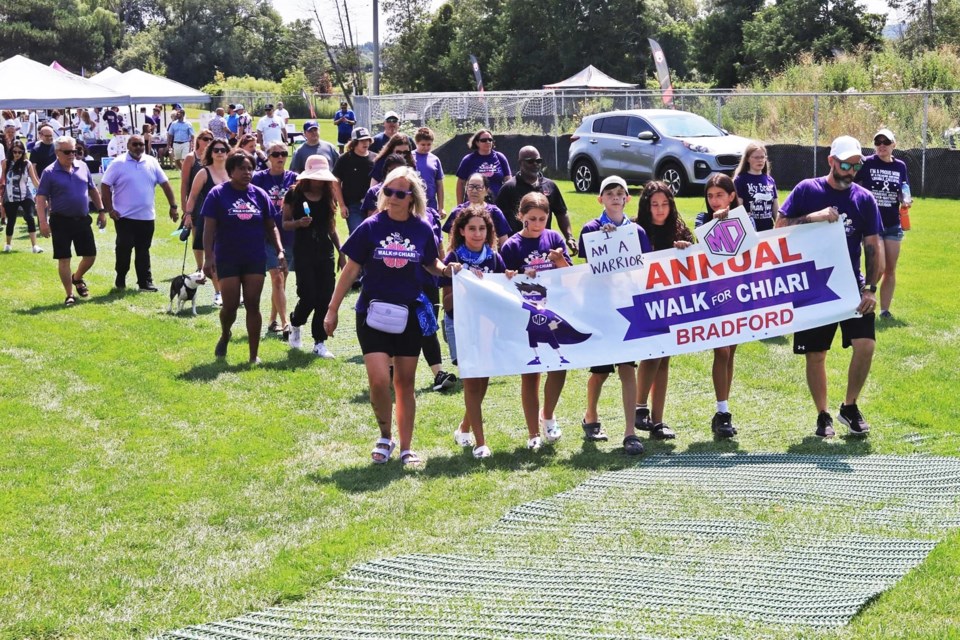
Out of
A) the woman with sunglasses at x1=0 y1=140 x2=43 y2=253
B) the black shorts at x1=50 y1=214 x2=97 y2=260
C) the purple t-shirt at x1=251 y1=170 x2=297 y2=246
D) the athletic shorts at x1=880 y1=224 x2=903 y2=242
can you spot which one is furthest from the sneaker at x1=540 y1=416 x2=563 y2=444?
the woman with sunglasses at x1=0 y1=140 x2=43 y2=253

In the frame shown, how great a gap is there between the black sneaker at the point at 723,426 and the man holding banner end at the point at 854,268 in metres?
0.60

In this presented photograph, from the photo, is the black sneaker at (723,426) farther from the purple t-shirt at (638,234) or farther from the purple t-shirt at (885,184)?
the purple t-shirt at (885,184)

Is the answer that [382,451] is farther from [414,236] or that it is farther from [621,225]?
[621,225]

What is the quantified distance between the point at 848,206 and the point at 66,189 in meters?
9.71

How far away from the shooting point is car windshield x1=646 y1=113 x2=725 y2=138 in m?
24.2

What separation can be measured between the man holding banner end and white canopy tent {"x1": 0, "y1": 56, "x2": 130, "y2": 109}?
23263mm

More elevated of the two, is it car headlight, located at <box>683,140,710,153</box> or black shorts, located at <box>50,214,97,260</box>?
car headlight, located at <box>683,140,710,153</box>

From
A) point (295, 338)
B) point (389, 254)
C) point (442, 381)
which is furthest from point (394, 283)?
point (295, 338)

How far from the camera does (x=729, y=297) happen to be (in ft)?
26.2

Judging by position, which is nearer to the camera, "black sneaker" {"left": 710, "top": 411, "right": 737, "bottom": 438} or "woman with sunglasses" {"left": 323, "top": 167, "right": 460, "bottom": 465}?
"woman with sunglasses" {"left": 323, "top": 167, "right": 460, "bottom": 465}

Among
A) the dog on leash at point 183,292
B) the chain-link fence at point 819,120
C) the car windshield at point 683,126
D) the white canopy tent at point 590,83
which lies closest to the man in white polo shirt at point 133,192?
the dog on leash at point 183,292

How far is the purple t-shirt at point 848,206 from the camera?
794 centimetres

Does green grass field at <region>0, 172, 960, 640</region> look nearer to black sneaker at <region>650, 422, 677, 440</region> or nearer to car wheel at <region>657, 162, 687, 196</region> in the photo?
black sneaker at <region>650, 422, 677, 440</region>

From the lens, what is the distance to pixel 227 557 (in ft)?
19.4
